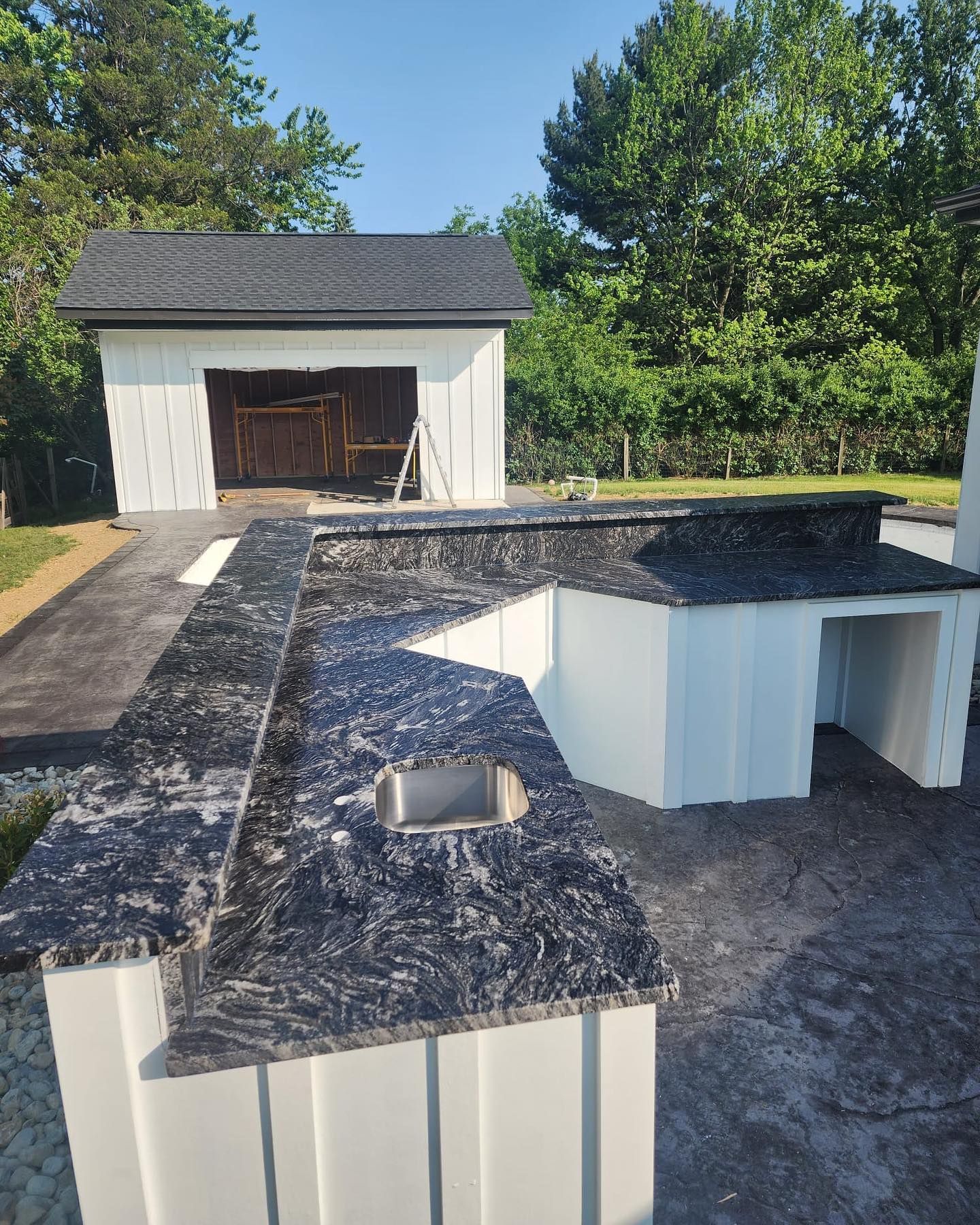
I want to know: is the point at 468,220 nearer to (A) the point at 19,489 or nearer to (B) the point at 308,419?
(B) the point at 308,419

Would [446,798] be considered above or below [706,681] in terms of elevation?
above

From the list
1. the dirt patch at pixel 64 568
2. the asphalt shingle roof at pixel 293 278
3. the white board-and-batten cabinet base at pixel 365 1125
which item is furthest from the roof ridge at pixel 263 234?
the white board-and-batten cabinet base at pixel 365 1125

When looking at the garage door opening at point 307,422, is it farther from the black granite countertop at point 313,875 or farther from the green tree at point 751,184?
the black granite countertop at point 313,875

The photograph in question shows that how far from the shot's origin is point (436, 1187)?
1.49 meters

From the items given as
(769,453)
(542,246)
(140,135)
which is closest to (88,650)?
(769,453)

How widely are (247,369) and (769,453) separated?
1082cm

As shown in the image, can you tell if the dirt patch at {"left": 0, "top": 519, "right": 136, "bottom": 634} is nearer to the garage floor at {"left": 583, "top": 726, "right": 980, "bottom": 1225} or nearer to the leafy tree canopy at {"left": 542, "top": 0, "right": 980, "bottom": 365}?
the garage floor at {"left": 583, "top": 726, "right": 980, "bottom": 1225}

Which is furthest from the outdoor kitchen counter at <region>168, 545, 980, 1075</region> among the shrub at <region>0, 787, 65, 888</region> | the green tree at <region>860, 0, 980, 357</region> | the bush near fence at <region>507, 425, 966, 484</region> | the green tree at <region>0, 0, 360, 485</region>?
the green tree at <region>860, 0, 980, 357</region>

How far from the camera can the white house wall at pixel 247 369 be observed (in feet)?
38.3

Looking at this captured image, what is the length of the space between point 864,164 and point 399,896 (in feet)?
87.3

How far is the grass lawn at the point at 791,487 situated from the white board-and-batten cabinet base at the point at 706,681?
9478 mm

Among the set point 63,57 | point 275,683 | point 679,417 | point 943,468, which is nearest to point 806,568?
point 275,683

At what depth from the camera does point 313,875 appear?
5.69 ft

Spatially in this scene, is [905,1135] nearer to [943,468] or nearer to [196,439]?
[196,439]
